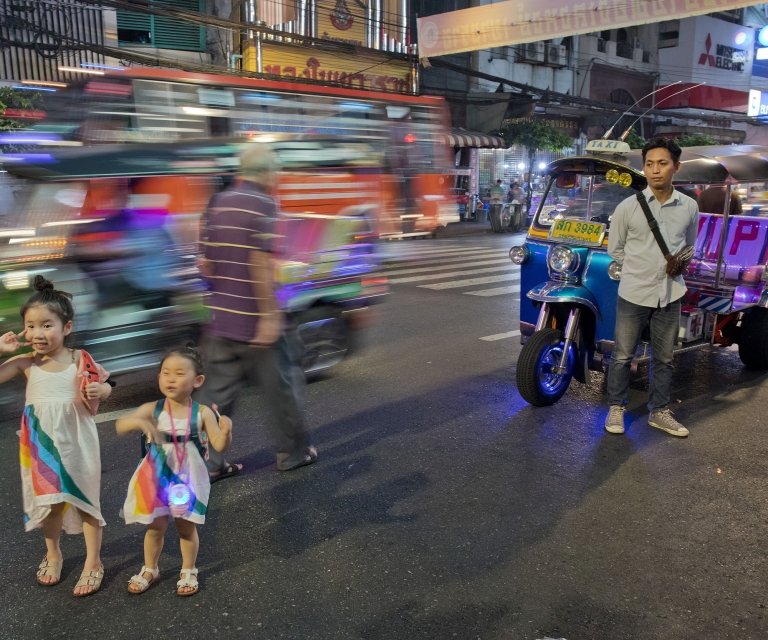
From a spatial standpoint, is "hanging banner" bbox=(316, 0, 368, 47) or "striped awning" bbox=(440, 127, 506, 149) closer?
"hanging banner" bbox=(316, 0, 368, 47)

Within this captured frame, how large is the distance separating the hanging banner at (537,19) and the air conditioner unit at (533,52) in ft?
38.9

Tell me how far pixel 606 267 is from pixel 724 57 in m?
38.6

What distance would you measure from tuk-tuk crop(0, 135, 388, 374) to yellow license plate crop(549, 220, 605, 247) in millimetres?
1907

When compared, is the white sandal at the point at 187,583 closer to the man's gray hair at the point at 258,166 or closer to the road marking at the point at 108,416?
the man's gray hair at the point at 258,166

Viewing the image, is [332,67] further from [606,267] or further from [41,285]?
[41,285]

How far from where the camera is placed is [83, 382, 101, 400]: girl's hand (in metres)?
2.89

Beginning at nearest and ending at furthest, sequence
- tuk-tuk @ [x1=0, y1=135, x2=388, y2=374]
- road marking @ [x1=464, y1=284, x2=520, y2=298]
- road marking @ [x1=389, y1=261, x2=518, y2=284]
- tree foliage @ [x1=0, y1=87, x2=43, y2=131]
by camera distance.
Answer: tuk-tuk @ [x1=0, y1=135, x2=388, y2=374] → road marking @ [x1=464, y1=284, x2=520, y2=298] → road marking @ [x1=389, y1=261, x2=518, y2=284] → tree foliage @ [x1=0, y1=87, x2=43, y2=131]

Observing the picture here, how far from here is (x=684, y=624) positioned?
9.40ft

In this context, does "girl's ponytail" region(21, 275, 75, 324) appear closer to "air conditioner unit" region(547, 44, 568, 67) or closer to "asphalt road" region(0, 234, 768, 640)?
"asphalt road" region(0, 234, 768, 640)

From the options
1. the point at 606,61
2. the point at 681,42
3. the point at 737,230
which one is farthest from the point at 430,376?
the point at 681,42

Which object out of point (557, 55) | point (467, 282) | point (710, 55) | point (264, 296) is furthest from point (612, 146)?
point (710, 55)

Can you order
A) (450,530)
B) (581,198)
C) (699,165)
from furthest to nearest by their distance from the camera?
(699,165) < (581,198) < (450,530)

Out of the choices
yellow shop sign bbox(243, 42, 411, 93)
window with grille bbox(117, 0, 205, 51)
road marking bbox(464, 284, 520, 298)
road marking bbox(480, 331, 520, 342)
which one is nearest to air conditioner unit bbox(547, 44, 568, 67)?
yellow shop sign bbox(243, 42, 411, 93)

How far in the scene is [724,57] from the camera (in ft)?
124
